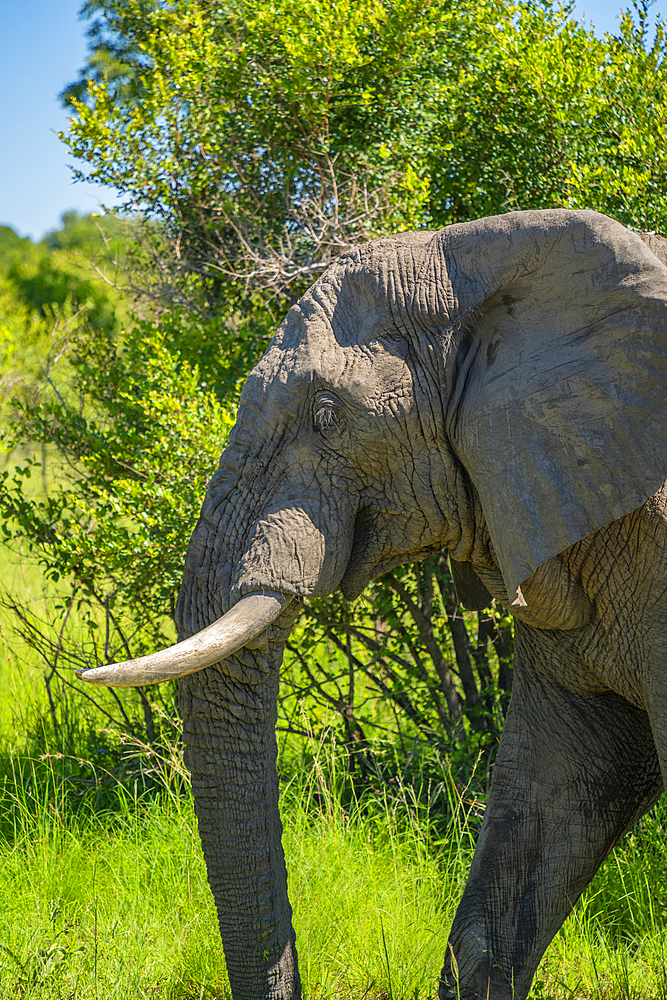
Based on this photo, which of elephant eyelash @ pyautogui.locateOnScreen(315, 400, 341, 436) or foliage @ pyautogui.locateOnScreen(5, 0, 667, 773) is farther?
foliage @ pyautogui.locateOnScreen(5, 0, 667, 773)

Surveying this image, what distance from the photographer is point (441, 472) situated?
262cm

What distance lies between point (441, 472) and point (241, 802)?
112cm

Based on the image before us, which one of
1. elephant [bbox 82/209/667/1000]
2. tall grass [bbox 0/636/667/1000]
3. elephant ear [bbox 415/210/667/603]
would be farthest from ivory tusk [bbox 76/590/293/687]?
tall grass [bbox 0/636/667/1000]

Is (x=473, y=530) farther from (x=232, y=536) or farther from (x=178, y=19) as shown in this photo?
(x=178, y=19)

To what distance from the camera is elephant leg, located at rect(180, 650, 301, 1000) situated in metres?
2.76

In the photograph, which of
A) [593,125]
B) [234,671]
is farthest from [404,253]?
[593,125]

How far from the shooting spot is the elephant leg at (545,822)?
3.11m

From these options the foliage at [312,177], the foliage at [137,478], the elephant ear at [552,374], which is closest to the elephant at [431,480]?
the elephant ear at [552,374]

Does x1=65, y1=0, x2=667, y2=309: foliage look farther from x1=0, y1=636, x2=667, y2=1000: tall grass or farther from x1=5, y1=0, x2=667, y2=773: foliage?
x1=0, y1=636, x2=667, y2=1000: tall grass

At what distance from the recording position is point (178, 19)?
4.94 metres

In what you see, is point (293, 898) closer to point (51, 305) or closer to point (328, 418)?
point (328, 418)

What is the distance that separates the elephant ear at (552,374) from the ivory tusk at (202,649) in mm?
634

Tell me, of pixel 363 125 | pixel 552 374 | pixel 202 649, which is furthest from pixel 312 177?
pixel 202 649

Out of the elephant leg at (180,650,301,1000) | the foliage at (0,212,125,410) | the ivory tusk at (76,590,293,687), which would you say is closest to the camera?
the ivory tusk at (76,590,293,687)
